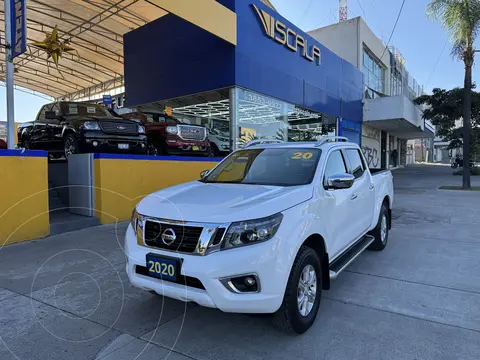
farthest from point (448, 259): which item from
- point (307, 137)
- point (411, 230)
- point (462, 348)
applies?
point (307, 137)

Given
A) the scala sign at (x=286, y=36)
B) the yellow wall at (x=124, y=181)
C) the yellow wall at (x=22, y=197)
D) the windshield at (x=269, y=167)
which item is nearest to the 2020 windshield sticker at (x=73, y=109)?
the yellow wall at (x=124, y=181)

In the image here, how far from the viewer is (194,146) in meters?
10.9

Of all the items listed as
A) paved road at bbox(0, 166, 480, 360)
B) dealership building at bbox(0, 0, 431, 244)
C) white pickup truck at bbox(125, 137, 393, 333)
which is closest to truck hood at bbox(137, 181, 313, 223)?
white pickup truck at bbox(125, 137, 393, 333)

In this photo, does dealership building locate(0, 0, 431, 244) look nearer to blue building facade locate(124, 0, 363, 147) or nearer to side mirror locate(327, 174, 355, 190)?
blue building facade locate(124, 0, 363, 147)

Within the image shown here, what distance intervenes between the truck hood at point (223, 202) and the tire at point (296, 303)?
0.47m

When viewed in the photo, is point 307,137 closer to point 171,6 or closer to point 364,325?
point 171,6

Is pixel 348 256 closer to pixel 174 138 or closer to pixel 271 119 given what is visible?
pixel 174 138

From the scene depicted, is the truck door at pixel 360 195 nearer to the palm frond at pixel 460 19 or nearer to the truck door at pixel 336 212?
the truck door at pixel 336 212

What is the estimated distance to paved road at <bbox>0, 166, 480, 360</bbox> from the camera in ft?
9.51

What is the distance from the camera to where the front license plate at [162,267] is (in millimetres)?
2881

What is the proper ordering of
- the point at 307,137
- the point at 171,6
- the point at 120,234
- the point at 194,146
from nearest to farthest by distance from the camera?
the point at 120,234 < the point at 171,6 < the point at 194,146 < the point at 307,137

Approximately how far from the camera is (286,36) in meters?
15.4

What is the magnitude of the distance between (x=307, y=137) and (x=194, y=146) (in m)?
9.24

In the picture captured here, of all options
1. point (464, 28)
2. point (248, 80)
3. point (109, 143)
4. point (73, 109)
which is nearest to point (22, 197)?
point (109, 143)
